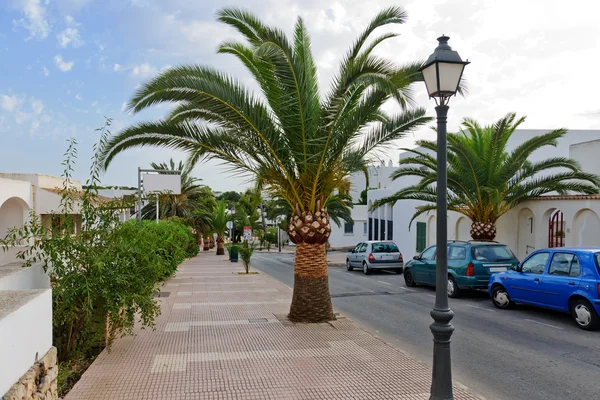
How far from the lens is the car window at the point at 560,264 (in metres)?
10.5

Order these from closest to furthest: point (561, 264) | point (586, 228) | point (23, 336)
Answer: point (23, 336) → point (561, 264) → point (586, 228)

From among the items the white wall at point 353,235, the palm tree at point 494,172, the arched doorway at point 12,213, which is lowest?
the white wall at point 353,235

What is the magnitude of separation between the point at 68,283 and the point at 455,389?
17.4ft

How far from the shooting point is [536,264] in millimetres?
11539

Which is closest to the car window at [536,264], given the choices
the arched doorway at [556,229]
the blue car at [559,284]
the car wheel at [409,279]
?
the blue car at [559,284]

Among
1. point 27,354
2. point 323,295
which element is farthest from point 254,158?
point 27,354

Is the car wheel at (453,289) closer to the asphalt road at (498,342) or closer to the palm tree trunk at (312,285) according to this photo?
the asphalt road at (498,342)

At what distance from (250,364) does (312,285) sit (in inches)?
125

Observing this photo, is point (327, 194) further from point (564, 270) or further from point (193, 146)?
point (564, 270)

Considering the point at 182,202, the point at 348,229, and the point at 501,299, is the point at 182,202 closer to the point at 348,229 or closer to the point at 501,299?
the point at 348,229

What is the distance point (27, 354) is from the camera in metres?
4.56

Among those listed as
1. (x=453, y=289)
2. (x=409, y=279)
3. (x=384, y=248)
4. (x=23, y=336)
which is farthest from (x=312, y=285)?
(x=384, y=248)

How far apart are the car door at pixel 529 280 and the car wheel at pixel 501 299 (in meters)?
0.27

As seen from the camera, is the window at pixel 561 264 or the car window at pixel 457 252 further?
the car window at pixel 457 252
